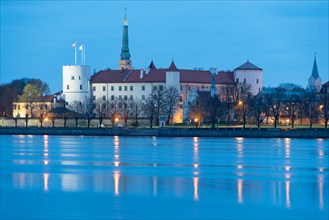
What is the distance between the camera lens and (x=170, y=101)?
3558 inches

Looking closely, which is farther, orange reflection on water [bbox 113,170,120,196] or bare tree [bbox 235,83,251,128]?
bare tree [bbox 235,83,251,128]

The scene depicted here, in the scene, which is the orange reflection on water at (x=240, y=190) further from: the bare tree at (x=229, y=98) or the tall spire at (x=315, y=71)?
the tall spire at (x=315, y=71)

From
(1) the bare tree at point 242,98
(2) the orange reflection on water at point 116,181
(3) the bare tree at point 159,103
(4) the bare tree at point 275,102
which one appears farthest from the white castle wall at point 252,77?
(2) the orange reflection on water at point 116,181

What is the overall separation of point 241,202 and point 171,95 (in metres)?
66.1

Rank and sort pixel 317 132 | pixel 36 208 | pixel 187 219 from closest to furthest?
pixel 187 219 < pixel 36 208 < pixel 317 132

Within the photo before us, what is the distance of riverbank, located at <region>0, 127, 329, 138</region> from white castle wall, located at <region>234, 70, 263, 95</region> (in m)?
32.4

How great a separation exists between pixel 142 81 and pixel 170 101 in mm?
13461

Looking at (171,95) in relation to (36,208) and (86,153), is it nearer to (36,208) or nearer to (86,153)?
(86,153)

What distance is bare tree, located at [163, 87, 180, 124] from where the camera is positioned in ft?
294

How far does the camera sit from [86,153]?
49.4 meters

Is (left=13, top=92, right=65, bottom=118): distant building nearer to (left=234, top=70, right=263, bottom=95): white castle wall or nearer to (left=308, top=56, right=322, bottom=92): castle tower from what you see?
(left=234, top=70, right=263, bottom=95): white castle wall

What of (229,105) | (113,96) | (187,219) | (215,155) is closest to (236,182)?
(187,219)

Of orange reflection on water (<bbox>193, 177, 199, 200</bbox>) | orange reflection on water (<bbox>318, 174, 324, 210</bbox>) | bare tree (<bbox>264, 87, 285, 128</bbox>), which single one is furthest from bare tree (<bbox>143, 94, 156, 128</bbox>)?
orange reflection on water (<bbox>193, 177, 199, 200</bbox>)

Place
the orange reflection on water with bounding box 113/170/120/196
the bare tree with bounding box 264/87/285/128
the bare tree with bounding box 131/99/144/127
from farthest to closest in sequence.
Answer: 1. the bare tree with bounding box 131/99/144/127
2. the bare tree with bounding box 264/87/285/128
3. the orange reflection on water with bounding box 113/170/120/196
